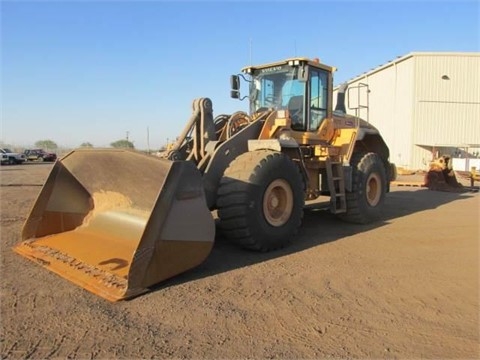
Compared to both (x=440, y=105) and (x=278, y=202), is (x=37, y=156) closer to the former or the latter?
(x=440, y=105)

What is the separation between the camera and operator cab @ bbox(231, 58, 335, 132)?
24.4 feet

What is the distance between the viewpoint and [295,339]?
3342mm

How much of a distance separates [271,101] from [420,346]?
526cm

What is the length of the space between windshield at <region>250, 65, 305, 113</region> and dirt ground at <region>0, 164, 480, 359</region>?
272 cm

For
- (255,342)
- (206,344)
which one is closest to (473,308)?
(255,342)

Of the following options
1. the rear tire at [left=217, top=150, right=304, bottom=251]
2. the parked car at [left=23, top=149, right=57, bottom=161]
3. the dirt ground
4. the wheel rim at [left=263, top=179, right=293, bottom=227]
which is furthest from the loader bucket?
the parked car at [left=23, top=149, right=57, bottom=161]

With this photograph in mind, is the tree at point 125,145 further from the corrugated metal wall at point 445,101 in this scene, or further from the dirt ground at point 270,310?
the corrugated metal wall at point 445,101

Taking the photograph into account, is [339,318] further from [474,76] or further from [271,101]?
[474,76]

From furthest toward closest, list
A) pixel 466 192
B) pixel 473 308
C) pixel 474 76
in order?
pixel 474 76, pixel 466 192, pixel 473 308

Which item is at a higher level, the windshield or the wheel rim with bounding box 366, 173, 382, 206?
the windshield

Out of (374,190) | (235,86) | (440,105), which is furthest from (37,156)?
(374,190)

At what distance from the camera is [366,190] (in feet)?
27.3

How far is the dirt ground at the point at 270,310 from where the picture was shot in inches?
125

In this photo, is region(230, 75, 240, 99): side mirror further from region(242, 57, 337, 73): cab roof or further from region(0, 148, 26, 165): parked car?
region(0, 148, 26, 165): parked car
